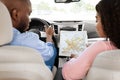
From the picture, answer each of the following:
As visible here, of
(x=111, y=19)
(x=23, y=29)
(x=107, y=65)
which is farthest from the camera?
(x=23, y=29)

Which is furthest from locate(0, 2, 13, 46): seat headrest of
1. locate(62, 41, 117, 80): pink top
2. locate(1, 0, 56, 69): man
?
locate(62, 41, 117, 80): pink top

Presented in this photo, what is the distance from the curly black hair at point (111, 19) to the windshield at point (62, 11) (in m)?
2.11

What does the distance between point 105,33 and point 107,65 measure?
0.77 ft

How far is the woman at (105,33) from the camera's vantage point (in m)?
1.79

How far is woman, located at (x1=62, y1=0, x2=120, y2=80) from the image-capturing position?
179 centimetres

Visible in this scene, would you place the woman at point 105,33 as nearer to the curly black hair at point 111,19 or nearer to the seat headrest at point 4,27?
the curly black hair at point 111,19

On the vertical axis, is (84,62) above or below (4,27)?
below

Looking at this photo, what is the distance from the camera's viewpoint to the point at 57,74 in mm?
2357

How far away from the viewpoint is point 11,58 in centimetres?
175

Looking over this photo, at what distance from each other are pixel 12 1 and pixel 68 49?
0.60 metres

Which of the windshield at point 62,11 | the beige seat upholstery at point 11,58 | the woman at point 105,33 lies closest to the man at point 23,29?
the beige seat upholstery at point 11,58

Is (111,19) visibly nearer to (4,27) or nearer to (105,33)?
(105,33)

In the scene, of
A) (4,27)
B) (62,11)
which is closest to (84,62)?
(4,27)

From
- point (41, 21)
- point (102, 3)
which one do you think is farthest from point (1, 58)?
point (41, 21)
